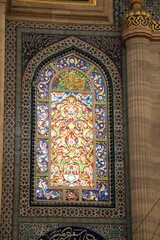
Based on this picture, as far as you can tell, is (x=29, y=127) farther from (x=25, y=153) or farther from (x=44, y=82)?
(x=44, y=82)

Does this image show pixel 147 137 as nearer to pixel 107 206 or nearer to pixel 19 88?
pixel 107 206

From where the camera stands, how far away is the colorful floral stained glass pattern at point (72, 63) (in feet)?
38.9

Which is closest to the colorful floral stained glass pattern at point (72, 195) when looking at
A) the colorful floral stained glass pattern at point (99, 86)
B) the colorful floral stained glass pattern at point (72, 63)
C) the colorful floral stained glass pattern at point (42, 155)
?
the colorful floral stained glass pattern at point (42, 155)

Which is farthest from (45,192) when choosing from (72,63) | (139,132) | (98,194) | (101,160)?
(72,63)

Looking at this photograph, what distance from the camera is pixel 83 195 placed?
11312 millimetres

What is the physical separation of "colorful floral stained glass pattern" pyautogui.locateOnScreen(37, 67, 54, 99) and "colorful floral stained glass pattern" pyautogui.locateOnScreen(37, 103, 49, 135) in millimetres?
134

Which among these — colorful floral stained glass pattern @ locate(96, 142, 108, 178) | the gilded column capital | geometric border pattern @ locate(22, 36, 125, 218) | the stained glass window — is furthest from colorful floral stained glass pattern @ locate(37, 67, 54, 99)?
the gilded column capital

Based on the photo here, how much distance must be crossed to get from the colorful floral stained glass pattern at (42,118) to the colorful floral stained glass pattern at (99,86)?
674 millimetres

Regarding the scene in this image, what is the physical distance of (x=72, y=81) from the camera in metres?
11.8

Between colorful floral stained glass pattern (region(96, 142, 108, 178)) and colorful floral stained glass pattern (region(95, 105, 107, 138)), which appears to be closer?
colorful floral stained glass pattern (region(96, 142, 108, 178))

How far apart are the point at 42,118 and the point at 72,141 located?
0.46 meters

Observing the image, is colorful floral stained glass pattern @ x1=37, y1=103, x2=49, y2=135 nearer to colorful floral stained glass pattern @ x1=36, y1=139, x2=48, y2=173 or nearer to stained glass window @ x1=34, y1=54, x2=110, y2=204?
stained glass window @ x1=34, y1=54, x2=110, y2=204

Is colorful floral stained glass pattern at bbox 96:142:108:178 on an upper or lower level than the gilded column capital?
lower

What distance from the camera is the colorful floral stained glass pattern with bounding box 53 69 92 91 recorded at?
11.8m
